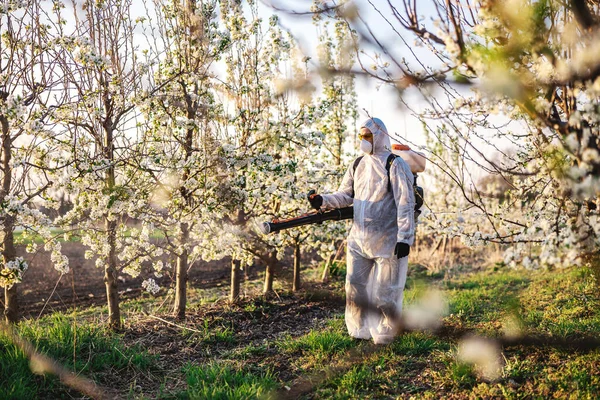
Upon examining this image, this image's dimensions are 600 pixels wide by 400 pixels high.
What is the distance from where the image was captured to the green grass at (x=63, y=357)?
Answer: 3799mm

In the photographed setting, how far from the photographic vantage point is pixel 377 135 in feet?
16.7

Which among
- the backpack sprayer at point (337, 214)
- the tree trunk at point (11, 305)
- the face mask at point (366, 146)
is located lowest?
the tree trunk at point (11, 305)

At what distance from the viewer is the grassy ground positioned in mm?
3646

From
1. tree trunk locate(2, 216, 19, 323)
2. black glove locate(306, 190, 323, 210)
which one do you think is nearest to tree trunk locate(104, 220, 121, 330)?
tree trunk locate(2, 216, 19, 323)

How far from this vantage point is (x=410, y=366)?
13.7 feet

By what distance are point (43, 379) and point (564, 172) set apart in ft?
13.2

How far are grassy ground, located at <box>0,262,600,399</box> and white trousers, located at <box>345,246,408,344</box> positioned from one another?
0.53 feet

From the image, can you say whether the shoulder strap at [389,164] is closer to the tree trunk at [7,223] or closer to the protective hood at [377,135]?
the protective hood at [377,135]

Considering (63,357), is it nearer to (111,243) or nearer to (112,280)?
(112,280)

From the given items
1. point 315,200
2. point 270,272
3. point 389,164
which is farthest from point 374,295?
point 270,272

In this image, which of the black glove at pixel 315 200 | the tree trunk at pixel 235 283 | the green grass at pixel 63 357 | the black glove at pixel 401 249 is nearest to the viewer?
the green grass at pixel 63 357

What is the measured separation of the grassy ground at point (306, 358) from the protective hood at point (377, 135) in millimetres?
1909

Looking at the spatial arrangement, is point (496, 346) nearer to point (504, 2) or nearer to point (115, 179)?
point (504, 2)

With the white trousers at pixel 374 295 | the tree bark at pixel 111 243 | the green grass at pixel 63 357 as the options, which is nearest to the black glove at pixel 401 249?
the white trousers at pixel 374 295
